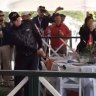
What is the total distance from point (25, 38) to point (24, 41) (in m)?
0.06

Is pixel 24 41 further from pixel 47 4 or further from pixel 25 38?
pixel 47 4

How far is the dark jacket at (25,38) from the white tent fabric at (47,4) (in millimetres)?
4328

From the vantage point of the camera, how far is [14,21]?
23.5ft

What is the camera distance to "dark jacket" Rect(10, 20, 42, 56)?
720 centimetres

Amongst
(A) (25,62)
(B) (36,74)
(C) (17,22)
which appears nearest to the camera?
(B) (36,74)

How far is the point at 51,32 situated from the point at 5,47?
2065 millimetres

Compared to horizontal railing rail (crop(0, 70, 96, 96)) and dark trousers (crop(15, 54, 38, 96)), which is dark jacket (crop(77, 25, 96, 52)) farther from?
horizontal railing rail (crop(0, 70, 96, 96))

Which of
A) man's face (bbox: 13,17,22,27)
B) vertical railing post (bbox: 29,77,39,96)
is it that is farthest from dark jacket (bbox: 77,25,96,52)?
vertical railing post (bbox: 29,77,39,96)

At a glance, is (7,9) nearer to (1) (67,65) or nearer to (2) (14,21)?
(2) (14,21)

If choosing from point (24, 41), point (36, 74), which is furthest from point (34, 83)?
point (24, 41)

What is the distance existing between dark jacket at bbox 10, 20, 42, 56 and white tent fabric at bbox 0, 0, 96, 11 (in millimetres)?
4328

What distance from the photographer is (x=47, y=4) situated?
12.0 meters

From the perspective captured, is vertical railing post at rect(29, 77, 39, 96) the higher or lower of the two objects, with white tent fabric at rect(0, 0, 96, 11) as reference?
lower

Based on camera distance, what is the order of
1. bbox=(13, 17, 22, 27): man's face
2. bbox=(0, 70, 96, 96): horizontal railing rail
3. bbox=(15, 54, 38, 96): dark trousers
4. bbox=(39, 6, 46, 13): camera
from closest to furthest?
bbox=(0, 70, 96, 96): horizontal railing rail → bbox=(13, 17, 22, 27): man's face → bbox=(15, 54, 38, 96): dark trousers → bbox=(39, 6, 46, 13): camera
